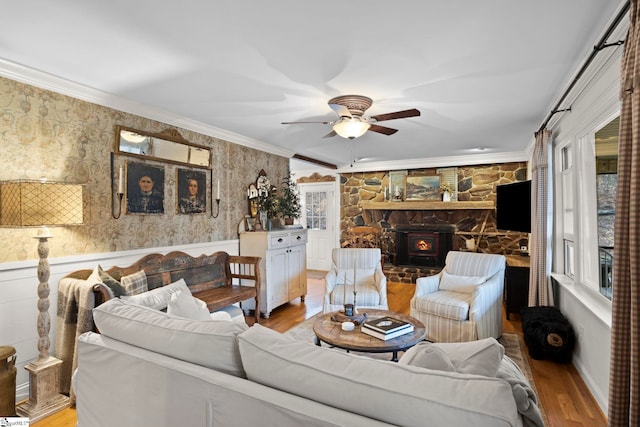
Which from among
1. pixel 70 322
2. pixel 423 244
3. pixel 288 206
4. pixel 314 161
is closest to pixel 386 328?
pixel 70 322

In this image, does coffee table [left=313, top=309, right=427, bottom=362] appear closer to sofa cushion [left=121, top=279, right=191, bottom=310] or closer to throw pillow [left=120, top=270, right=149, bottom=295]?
sofa cushion [left=121, top=279, right=191, bottom=310]

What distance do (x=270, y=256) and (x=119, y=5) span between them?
3.27 m

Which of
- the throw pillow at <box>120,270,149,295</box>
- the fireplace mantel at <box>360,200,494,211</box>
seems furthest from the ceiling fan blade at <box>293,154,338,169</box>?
the throw pillow at <box>120,270,149,295</box>

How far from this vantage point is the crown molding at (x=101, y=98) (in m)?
2.47

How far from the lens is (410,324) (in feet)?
8.87

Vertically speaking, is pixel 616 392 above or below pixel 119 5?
below

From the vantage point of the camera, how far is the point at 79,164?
→ 9.52ft

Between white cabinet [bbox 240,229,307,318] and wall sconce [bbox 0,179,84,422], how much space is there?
230 cm

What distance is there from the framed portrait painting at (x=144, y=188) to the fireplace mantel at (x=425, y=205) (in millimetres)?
4379

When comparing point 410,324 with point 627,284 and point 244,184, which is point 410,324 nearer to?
point 627,284

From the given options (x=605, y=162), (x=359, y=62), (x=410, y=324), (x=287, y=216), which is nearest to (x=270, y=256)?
(x=287, y=216)

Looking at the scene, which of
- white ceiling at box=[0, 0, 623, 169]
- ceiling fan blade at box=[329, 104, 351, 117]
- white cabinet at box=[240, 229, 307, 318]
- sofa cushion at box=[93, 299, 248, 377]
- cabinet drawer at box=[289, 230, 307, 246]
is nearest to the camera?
sofa cushion at box=[93, 299, 248, 377]

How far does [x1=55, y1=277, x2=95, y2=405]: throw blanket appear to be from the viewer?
98.3 inches

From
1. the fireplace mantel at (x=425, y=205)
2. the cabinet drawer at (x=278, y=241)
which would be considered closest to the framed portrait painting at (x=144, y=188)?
the cabinet drawer at (x=278, y=241)
